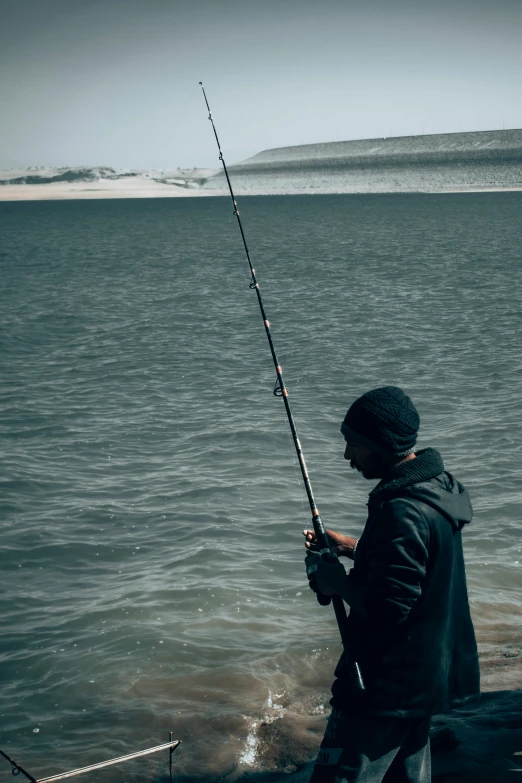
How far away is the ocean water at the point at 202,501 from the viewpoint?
5.12 meters

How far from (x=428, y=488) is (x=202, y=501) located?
639 cm

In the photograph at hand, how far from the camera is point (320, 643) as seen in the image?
5.79 m

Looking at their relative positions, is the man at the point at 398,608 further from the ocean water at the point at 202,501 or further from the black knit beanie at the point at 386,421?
the ocean water at the point at 202,501

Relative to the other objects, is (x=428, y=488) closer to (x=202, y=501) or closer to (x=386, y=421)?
(x=386, y=421)

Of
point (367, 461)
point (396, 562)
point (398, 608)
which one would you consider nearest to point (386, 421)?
point (367, 461)

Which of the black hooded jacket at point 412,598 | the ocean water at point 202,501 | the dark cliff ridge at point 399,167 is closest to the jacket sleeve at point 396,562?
the black hooded jacket at point 412,598

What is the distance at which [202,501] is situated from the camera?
8.73 m

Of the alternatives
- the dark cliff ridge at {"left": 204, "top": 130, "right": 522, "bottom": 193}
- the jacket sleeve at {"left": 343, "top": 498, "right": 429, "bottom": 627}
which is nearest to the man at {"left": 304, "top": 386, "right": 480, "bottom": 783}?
the jacket sleeve at {"left": 343, "top": 498, "right": 429, "bottom": 627}

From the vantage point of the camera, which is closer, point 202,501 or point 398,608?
point 398,608

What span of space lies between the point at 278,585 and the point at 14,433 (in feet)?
18.0

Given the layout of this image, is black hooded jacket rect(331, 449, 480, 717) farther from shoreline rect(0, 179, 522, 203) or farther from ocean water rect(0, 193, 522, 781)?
shoreline rect(0, 179, 522, 203)

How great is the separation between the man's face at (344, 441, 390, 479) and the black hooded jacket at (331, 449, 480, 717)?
59 mm

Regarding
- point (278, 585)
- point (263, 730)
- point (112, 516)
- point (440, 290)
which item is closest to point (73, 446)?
point (112, 516)

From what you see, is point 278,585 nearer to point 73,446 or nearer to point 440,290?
point 73,446
